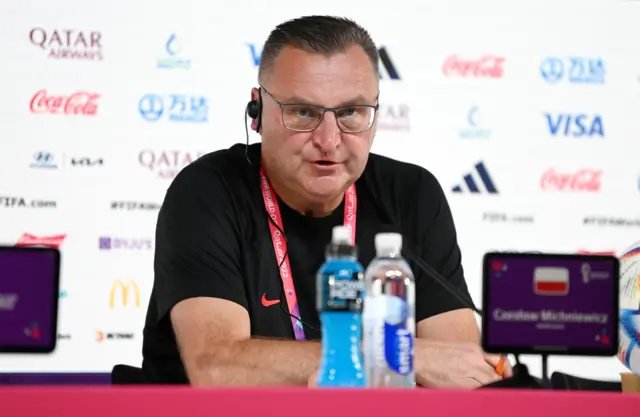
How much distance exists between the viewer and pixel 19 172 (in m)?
3.83

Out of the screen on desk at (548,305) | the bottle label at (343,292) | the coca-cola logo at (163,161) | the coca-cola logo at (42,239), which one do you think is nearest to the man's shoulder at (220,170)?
the bottle label at (343,292)

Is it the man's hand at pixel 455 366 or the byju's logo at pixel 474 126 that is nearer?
the man's hand at pixel 455 366

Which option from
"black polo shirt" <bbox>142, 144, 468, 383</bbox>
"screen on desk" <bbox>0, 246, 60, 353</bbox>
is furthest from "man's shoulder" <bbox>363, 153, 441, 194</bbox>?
"screen on desk" <bbox>0, 246, 60, 353</bbox>

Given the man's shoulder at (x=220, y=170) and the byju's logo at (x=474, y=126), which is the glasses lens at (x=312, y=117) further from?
the byju's logo at (x=474, y=126)

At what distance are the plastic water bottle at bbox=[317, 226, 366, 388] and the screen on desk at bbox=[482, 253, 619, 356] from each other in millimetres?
289

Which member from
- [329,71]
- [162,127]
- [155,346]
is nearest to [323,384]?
[155,346]

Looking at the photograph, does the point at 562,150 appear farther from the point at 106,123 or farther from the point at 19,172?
the point at 19,172

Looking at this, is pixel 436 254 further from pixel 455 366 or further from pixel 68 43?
pixel 68 43

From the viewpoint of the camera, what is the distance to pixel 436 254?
94.8 inches

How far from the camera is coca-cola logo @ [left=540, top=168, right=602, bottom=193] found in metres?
4.12

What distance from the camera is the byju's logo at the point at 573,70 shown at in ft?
13.6

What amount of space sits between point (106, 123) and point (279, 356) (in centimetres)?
223

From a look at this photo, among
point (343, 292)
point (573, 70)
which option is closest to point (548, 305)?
point (343, 292)

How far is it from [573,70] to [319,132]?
2201 millimetres
